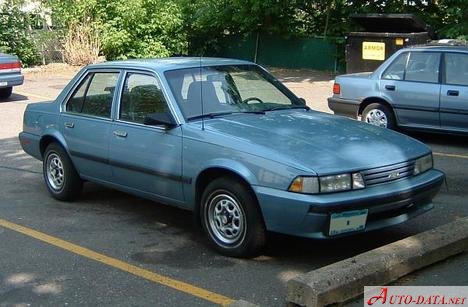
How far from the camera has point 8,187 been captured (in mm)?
7484

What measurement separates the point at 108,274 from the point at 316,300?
1.69m

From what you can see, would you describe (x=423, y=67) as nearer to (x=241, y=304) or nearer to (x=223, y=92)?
(x=223, y=92)

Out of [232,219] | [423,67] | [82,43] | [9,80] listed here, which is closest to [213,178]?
[232,219]

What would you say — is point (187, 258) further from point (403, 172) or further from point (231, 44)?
point (231, 44)

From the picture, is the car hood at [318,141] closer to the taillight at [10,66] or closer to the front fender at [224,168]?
the front fender at [224,168]

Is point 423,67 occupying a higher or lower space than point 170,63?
lower

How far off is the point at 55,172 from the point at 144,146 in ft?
5.48

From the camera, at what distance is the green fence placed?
2067 centimetres

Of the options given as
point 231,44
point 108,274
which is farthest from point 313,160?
point 231,44

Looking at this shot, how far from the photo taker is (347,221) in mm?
4609

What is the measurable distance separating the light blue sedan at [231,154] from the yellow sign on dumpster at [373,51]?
28.9 ft

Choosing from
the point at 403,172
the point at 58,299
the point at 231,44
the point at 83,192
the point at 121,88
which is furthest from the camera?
the point at 231,44

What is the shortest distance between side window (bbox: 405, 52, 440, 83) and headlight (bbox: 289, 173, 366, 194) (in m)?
5.43

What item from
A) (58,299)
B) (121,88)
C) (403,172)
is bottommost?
(58,299)
